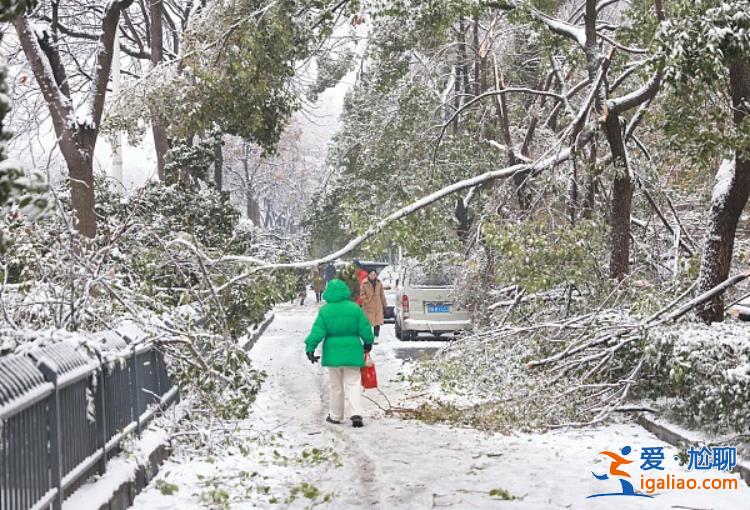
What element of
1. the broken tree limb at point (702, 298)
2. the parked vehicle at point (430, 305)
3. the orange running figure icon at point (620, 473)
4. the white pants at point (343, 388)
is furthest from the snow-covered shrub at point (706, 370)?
the parked vehicle at point (430, 305)

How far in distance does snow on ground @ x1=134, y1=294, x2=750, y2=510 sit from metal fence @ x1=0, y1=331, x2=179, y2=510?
2.15 ft

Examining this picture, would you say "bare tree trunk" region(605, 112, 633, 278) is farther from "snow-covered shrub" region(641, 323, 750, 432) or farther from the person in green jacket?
the person in green jacket

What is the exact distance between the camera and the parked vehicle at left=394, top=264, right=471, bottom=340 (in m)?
20.2

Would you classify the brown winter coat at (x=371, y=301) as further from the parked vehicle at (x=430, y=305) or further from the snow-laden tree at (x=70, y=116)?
the snow-laden tree at (x=70, y=116)

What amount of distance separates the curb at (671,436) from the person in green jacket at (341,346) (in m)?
3.21

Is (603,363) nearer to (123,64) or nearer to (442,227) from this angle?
(442,227)

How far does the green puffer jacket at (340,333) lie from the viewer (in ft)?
35.7

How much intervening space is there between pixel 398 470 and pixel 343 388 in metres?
2.97

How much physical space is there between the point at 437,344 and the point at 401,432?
10411mm

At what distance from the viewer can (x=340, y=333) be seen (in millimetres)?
10953

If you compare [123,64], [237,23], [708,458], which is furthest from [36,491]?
[123,64]

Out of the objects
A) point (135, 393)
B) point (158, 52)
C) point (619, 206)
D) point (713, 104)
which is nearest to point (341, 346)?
point (135, 393)

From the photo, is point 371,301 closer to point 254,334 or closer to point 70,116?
point 254,334

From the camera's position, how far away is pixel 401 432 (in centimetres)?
1015
